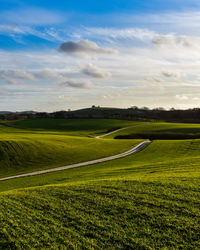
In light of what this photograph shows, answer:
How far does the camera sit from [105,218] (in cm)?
897

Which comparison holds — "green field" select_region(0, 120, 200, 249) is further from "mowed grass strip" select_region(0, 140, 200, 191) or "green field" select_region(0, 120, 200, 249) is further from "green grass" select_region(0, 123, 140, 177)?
"green grass" select_region(0, 123, 140, 177)

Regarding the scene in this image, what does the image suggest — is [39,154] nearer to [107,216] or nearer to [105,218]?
[107,216]

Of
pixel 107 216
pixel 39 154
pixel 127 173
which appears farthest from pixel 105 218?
pixel 39 154

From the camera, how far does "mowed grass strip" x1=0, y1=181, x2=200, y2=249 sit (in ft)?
24.5

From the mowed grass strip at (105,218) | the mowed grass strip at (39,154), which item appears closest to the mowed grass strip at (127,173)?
the mowed grass strip at (105,218)

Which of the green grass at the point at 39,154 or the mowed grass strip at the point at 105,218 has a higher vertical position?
the mowed grass strip at the point at 105,218

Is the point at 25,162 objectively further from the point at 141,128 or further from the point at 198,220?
the point at 141,128

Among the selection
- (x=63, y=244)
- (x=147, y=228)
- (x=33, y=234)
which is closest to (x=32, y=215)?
(x=33, y=234)

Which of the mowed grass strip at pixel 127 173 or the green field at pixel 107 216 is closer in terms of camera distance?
the green field at pixel 107 216

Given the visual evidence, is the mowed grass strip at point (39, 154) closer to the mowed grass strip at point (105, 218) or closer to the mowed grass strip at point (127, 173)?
the mowed grass strip at point (127, 173)

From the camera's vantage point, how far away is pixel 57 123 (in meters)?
109

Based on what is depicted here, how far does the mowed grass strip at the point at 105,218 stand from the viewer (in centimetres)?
746

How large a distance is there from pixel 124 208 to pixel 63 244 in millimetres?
3316

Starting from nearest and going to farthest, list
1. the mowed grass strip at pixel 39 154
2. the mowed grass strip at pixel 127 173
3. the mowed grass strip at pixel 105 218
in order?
the mowed grass strip at pixel 105 218, the mowed grass strip at pixel 127 173, the mowed grass strip at pixel 39 154
